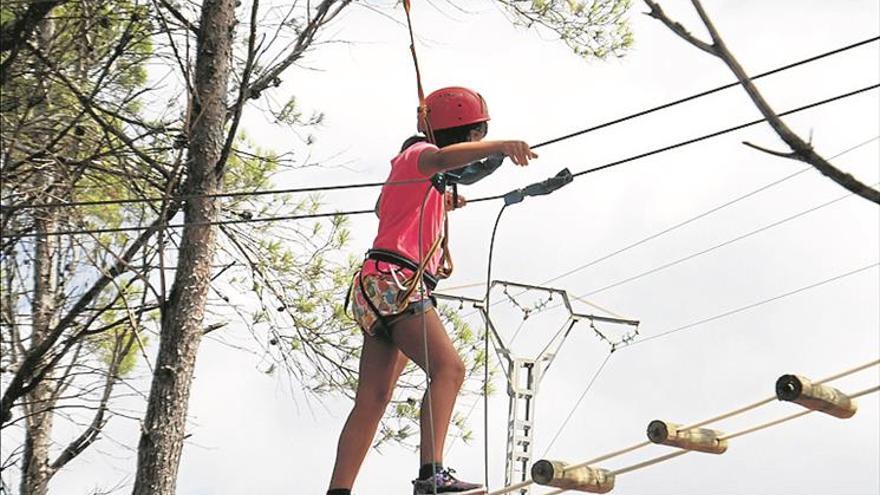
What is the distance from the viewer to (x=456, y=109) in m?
4.93

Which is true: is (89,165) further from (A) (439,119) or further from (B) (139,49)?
(A) (439,119)

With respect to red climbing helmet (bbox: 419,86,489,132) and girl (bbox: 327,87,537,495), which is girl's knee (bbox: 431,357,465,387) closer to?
girl (bbox: 327,87,537,495)

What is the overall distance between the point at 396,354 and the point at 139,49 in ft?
11.8

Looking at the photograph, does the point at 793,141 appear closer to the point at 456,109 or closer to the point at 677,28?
the point at 677,28

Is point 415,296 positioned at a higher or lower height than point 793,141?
higher

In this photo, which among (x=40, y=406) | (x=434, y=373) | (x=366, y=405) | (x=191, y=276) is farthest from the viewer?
(x=40, y=406)

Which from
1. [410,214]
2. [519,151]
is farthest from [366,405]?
[519,151]

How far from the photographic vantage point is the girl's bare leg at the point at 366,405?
486 centimetres

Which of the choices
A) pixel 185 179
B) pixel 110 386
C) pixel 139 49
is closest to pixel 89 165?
pixel 185 179

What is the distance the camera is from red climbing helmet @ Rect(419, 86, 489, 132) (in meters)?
4.93

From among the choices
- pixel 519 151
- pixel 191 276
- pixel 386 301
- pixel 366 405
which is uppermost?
Answer: pixel 191 276

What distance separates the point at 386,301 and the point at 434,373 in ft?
0.92

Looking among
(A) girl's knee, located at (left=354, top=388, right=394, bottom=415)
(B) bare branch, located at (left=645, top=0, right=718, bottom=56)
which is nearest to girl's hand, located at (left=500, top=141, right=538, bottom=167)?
(A) girl's knee, located at (left=354, top=388, right=394, bottom=415)

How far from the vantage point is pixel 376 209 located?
16.6 feet
